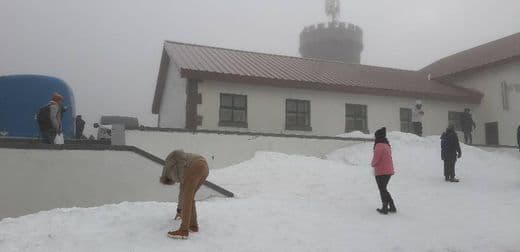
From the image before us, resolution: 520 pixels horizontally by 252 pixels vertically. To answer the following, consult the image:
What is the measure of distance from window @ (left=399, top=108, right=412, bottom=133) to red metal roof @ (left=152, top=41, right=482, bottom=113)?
2.54 feet

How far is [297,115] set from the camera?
69.9 feet

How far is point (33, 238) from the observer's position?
7.46 m

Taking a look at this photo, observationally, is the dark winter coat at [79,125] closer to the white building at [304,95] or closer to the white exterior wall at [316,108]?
the white building at [304,95]

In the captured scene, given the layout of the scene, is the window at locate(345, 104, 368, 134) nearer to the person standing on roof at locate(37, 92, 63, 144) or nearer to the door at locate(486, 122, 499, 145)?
the door at locate(486, 122, 499, 145)

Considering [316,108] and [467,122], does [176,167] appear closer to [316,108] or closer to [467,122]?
[316,108]

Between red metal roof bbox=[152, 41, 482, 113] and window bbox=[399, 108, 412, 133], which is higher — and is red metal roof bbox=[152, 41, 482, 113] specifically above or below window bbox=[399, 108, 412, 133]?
above

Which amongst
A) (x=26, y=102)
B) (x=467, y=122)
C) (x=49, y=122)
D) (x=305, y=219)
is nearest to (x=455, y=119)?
(x=467, y=122)

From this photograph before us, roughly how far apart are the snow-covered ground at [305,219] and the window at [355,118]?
7.23 meters

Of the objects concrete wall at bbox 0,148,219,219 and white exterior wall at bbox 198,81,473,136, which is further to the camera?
white exterior wall at bbox 198,81,473,136

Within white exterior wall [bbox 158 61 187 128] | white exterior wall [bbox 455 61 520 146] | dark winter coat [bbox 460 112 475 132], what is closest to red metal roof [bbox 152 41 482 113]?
white exterior wall [bbox 455 61 520 146]

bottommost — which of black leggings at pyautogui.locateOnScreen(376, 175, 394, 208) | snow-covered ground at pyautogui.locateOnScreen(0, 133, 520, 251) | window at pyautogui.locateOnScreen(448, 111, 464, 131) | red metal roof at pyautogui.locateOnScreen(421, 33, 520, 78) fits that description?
snow-covered ground at pyautogui.locateOnScreen(0, 133, 520, 251)

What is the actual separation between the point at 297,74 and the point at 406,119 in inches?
222

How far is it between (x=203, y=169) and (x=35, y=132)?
1051 cm

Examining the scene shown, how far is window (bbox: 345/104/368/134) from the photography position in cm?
2228
